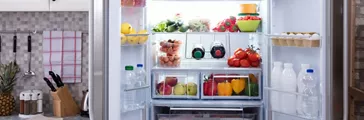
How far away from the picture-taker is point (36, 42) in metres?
3.07

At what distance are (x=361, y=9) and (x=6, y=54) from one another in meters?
2.32


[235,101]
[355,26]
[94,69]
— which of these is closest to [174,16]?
[235,101]

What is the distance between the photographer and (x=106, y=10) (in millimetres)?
1898

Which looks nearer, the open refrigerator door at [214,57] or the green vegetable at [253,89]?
the open refrigerator door at [214,57]

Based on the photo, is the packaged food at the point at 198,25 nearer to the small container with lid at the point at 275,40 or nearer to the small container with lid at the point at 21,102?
the small container with lid at the point at 275,40

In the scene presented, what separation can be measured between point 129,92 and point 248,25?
33.8 inches

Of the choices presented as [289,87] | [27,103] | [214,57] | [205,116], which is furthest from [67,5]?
[289,87]

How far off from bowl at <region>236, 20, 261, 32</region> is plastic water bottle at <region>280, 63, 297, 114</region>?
0.40 meters

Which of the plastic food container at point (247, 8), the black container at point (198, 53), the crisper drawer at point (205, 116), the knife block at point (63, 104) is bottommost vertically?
the crisper drawer at point (205, 116)

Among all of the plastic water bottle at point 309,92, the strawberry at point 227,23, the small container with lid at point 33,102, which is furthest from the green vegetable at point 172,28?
the small container with lid at point 33,102

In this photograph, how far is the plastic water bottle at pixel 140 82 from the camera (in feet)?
8.10

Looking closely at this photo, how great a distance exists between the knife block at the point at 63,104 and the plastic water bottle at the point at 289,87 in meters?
1.37

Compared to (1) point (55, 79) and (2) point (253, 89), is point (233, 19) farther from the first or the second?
(1) point (55, 79)

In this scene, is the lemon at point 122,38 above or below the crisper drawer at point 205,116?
above
